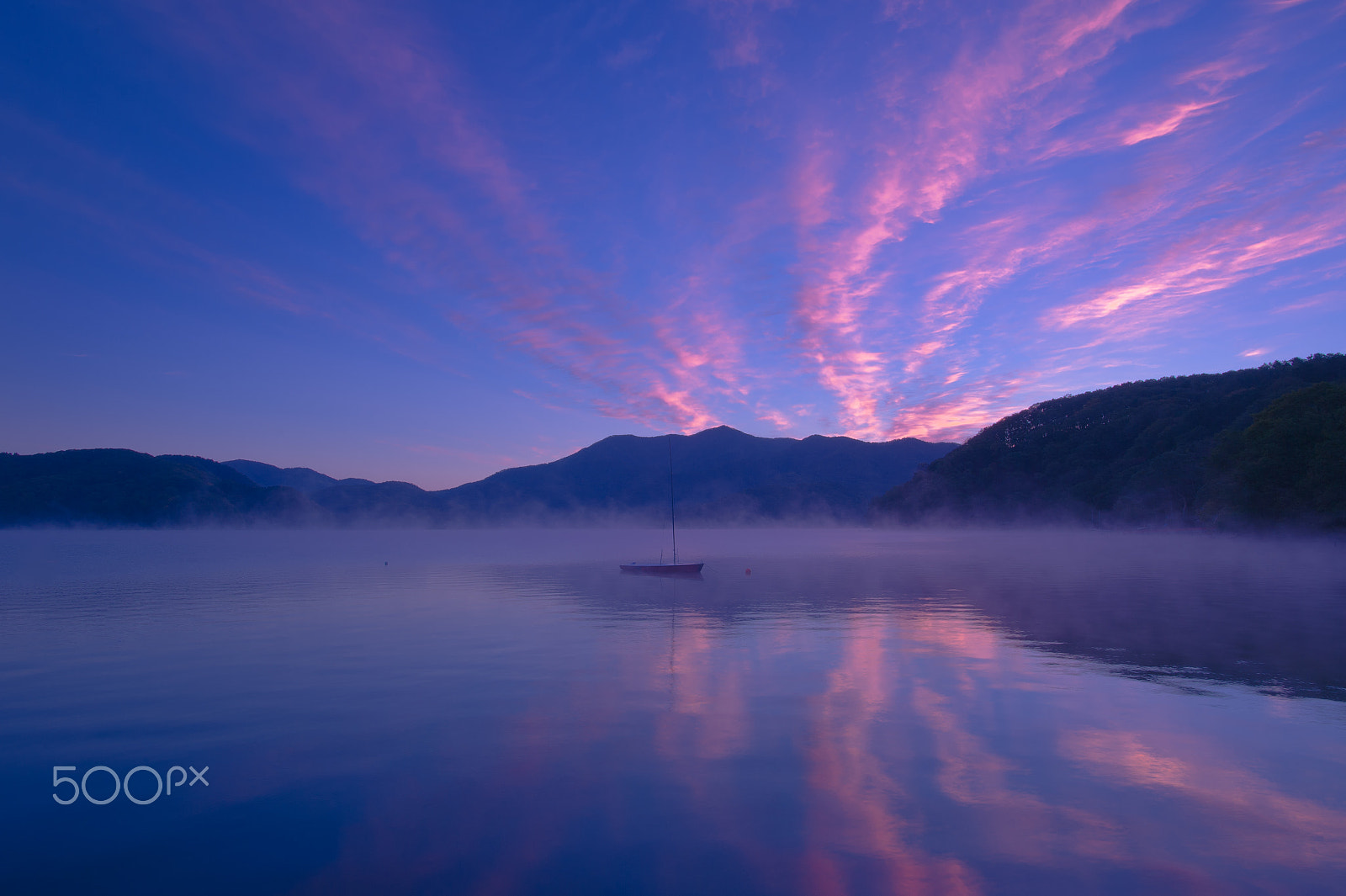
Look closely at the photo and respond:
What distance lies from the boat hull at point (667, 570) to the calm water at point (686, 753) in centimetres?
2385

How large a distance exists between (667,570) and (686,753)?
4496 cm

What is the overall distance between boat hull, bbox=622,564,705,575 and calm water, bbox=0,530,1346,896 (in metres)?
23.8

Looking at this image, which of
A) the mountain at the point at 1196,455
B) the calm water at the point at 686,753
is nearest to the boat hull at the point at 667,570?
the calm water at the point at 686,753

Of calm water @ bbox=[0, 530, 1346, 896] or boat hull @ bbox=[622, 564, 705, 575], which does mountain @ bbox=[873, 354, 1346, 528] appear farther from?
boat hull @ bbox=[622, 564, 705, 575]

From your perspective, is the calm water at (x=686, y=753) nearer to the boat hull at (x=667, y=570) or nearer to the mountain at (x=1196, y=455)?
the boat hull at (x=667, y=570)

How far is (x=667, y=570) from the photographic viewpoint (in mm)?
58750

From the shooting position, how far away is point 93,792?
12.4 m

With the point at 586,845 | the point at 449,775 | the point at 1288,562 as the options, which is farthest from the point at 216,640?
the point at 1288,562

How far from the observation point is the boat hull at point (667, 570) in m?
57.2

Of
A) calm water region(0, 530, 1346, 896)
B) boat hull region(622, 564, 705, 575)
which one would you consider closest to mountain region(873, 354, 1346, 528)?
calm water region(0, 530, 1346, 896)

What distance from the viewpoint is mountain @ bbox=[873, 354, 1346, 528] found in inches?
2677

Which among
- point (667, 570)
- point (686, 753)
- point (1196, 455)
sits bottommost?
point (686, 753)

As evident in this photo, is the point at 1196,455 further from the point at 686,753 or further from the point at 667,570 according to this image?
the point at 686,753

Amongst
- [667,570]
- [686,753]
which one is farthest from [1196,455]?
[686,753]
